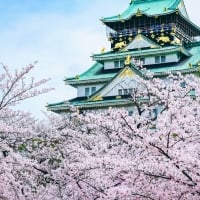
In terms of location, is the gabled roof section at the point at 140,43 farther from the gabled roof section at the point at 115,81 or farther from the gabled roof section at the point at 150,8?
the gabled roof section at the point at 115,81

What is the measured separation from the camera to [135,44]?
4969 cm

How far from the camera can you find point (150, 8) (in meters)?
53.4

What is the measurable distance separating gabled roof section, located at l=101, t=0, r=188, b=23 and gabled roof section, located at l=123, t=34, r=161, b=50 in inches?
118

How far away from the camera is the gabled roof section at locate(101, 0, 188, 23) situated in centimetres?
5162

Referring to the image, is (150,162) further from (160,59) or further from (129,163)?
(160,59)

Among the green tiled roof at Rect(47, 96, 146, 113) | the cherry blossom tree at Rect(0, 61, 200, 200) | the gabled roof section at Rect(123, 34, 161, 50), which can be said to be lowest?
the cherry blossom tree at Rect(0, 61, 200, 200)

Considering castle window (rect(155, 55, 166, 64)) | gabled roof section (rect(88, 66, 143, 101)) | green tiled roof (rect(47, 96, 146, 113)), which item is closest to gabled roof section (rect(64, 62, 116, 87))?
green tiled roof (rect(47, 96, 146, 113))

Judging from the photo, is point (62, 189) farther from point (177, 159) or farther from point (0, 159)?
point (177, 159)

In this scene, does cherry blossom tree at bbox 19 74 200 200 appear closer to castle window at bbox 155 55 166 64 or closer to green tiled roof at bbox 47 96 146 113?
green tiled roof at bbox 47 96 146 113

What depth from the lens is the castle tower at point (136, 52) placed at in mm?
45094

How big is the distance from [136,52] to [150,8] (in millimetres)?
6678

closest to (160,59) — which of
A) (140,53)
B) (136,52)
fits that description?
(140,53)

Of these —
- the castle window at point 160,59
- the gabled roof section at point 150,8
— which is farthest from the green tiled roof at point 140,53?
the gabled roof section at point 150,8

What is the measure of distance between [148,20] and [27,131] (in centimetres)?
3932
